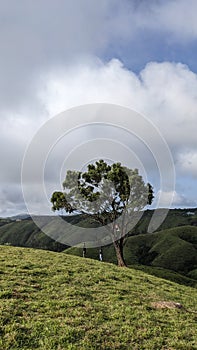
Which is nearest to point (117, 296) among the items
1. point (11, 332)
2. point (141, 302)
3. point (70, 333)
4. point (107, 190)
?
point (141, 302)

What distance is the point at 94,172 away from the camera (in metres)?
51.5

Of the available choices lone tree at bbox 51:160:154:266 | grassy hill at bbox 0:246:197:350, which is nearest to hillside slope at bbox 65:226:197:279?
lone tree at bbox 51:160:154:266

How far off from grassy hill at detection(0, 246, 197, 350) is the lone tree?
76.6 feet

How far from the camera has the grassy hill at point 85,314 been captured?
47.5 feet

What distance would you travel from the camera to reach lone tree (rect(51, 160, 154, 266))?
167 feet

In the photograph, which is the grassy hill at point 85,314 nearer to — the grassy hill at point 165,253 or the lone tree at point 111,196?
the lone tree at point 111,196

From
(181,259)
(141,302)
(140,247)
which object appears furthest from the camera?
(140,247)

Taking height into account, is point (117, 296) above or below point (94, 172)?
below

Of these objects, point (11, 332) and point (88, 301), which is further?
point (88, 301)

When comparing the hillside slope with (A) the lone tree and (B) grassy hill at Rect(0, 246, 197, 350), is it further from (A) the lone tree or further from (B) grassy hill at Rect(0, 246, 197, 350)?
(B) grassy hill at Rect(0, 246, 197, 350)

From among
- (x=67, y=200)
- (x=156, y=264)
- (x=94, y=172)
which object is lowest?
(x=156, y=264)

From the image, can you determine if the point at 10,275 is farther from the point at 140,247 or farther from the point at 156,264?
the point at 140,247

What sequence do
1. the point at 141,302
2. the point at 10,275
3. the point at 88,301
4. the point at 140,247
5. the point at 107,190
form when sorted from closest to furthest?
the point at 88,301, the point at 141,302, the point at 10,275, the point at 107,190, the point at 140,247

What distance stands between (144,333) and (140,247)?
185 m
